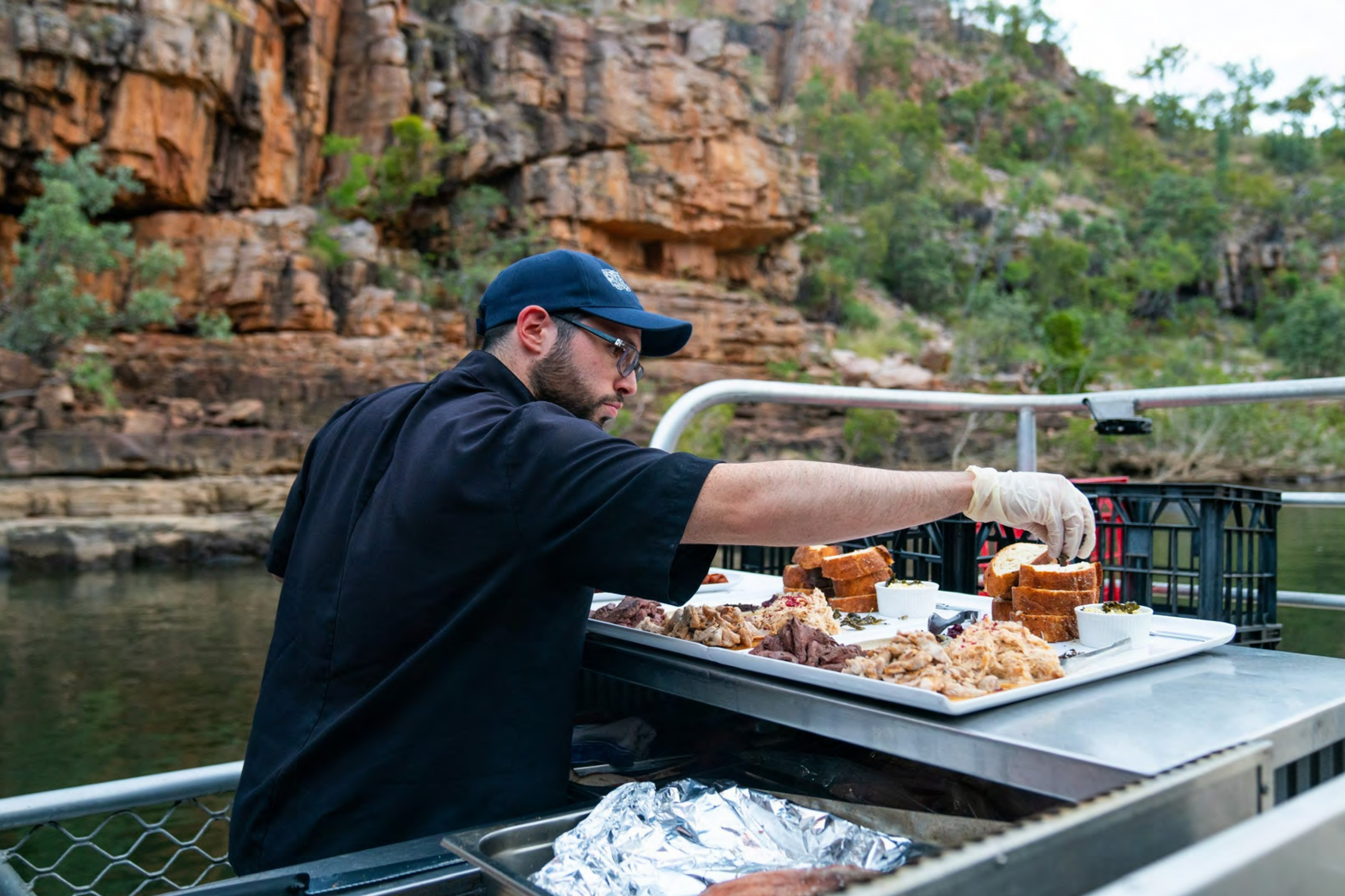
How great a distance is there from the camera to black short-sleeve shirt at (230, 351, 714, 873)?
52.1 inches

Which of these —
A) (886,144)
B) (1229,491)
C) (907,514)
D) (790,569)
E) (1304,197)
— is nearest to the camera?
(907,514)

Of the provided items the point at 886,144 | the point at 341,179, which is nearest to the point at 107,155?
the point at 341,179

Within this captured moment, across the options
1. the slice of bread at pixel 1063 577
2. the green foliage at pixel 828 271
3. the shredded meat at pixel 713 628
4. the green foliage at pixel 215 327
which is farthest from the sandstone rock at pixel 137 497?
the green foliage at pixel 828 271

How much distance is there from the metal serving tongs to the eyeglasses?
32.0 inches

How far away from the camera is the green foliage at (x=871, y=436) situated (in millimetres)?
24188

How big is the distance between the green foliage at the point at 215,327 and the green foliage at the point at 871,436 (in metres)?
13.9

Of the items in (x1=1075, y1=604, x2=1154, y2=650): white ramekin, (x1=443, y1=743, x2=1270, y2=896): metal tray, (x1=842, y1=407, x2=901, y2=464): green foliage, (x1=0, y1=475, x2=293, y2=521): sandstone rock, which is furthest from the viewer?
(x1=842, y1=407, x2=901, y2=464): green foliage

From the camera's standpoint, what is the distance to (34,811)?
4.82 ft

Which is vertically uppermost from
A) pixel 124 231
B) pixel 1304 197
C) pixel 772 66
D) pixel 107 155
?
pixel 772 66

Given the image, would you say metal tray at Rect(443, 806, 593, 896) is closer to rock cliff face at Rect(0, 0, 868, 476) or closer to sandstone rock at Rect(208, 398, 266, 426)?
rock cliff face at Rect(0, 0, 868, 476)

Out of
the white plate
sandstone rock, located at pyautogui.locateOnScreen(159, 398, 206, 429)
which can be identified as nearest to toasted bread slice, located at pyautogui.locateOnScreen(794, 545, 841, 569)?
the white plate

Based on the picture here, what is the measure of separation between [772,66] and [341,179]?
34.1 m

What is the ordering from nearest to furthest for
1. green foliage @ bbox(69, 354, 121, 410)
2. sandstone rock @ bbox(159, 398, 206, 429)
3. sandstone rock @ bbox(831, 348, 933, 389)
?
green foliage @ bbox(69, 354, 121, 410) → sandstone rock @ bbox(159, 398, 206, 429) → sandstone rock @ bbox(831, 348, 933, 389)

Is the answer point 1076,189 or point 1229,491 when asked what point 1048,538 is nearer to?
point 1229,491
